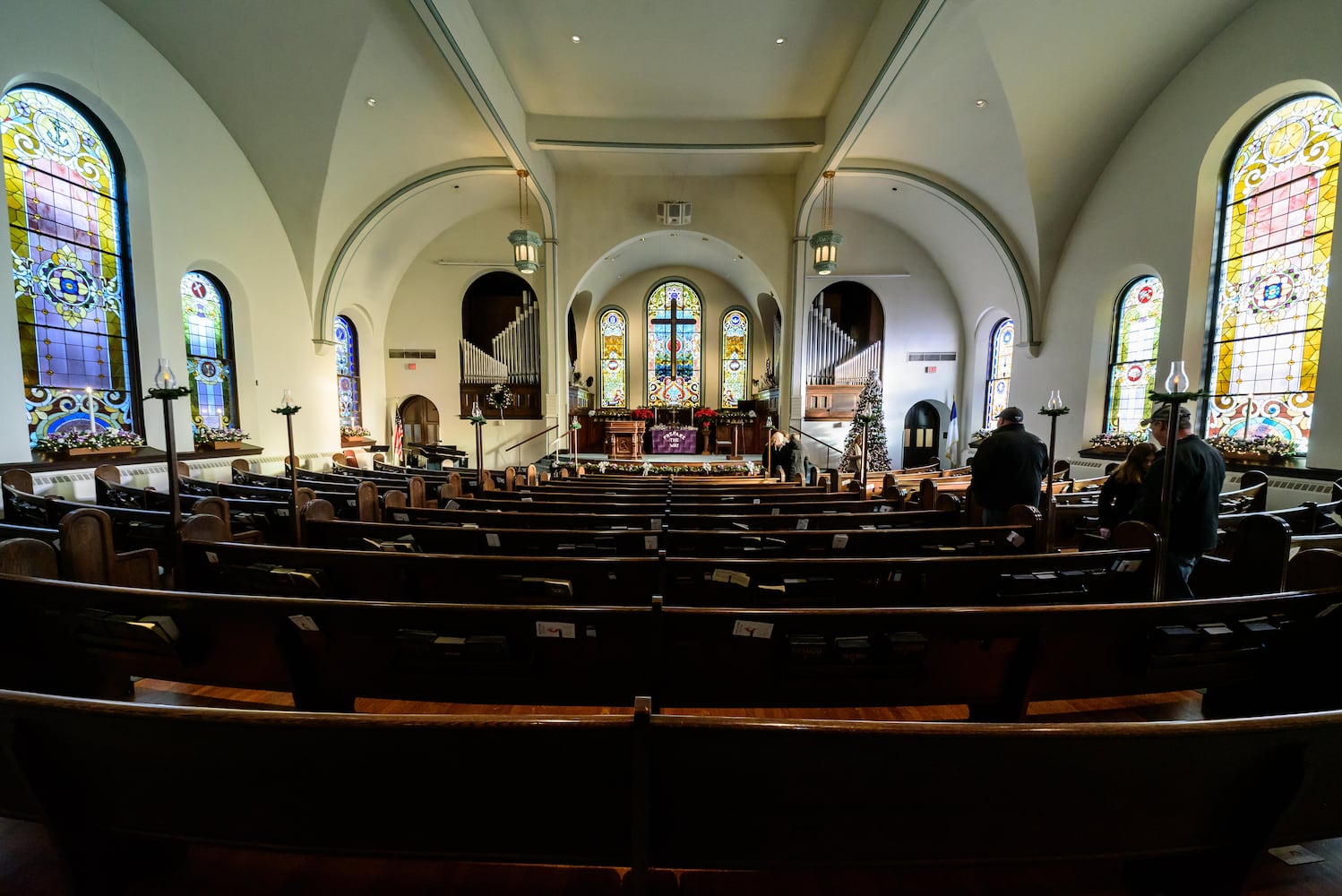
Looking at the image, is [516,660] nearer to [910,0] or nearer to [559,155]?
[910,0]

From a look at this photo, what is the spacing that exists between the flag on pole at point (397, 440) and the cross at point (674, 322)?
6.33 meters

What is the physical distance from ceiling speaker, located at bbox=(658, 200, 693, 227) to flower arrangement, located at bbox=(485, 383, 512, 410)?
4.72 meters

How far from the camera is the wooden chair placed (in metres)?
1.86

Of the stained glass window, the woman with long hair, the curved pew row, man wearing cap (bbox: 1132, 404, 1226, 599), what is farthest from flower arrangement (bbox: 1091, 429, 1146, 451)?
the stained glass window

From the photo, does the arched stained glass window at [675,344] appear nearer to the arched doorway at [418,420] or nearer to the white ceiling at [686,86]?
the white ceiling at [686,86]

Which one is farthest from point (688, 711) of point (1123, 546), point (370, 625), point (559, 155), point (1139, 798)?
point (559, 155)

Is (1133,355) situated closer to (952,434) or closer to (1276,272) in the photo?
(1276,272)

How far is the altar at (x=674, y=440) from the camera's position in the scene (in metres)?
11.4

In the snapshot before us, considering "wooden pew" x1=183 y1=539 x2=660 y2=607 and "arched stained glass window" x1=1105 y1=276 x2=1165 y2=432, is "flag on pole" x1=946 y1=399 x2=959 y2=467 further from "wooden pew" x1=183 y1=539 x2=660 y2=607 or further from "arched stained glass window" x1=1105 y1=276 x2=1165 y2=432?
"wooden pew" x1=183 y1=539 x2=660 y2=607

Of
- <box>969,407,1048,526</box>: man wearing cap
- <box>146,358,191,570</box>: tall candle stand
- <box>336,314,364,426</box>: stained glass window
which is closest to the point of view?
<box>146,358,191,570</box>: tall candle stand

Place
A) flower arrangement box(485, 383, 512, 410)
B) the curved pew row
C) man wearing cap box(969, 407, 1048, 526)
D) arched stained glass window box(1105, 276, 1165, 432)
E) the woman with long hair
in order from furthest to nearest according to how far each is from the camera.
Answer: flower arrangement box(485, 383, 512, 410)
arched stained glass window box(1105, 276, 1165, 432)
man wearing cap box(969, 407, 1048, 526)
the woman with long hair
the curved pew row

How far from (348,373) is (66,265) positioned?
460cm

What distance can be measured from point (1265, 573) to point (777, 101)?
8027mm

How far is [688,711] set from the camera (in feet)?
6.70
